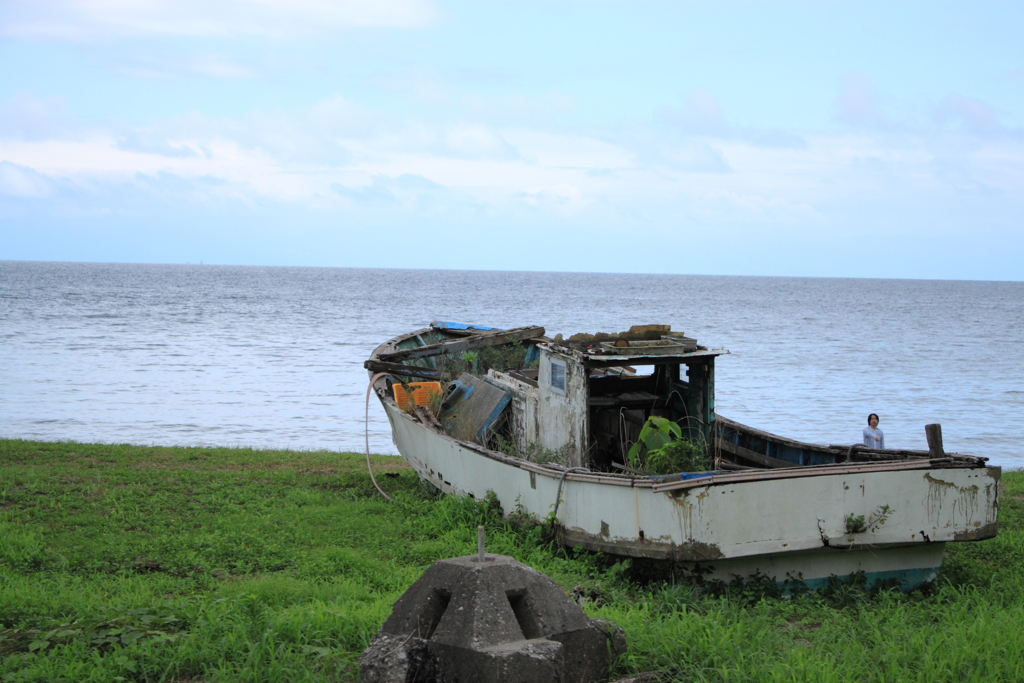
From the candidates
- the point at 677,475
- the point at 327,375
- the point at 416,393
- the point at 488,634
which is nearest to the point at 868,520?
the point at 677,475

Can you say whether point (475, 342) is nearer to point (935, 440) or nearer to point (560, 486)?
point (560, 486)

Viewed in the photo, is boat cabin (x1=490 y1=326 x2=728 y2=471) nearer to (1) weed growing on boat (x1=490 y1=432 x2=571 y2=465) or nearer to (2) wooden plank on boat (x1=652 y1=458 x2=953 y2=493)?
(1) weed growing on boat (x1=490 y1=432 x2=571 y2=465)

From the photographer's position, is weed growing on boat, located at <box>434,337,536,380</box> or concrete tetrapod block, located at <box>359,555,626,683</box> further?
weed growing on boat, located at <box>434,337,536,380</box>

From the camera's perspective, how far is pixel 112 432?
57.8 ft

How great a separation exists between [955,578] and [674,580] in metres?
2.55

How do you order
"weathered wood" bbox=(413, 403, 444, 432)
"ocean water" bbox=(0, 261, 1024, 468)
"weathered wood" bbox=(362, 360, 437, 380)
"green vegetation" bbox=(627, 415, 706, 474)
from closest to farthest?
"green vegetation" bbox=(627, 415, 706, 474), "weathered wood" bbox=(413, 403, 444, 432), "weathered wood" bbox=(362, 360, 437, 380), "ocean water" bbox=(0, 261, 1024, 468)

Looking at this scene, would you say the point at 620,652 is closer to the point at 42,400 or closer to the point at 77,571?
the point at 77,571

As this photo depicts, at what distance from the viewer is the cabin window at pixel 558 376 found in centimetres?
894

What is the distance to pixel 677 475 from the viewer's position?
6.80 metres

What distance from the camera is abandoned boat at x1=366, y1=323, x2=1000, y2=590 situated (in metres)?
6.63

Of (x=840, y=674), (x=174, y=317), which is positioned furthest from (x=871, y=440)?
(x=174, y=317)

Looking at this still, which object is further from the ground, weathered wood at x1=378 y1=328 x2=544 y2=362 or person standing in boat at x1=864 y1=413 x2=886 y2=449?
weathered wood at x1=378 y1=328 x2=544 y2=362

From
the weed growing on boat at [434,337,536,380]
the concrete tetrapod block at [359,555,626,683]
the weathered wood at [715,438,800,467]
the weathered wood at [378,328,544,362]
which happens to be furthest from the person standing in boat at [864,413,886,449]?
the concrete tetrapod block at [359,555,626,683]

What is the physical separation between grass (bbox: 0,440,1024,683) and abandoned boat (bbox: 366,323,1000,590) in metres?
0.30
